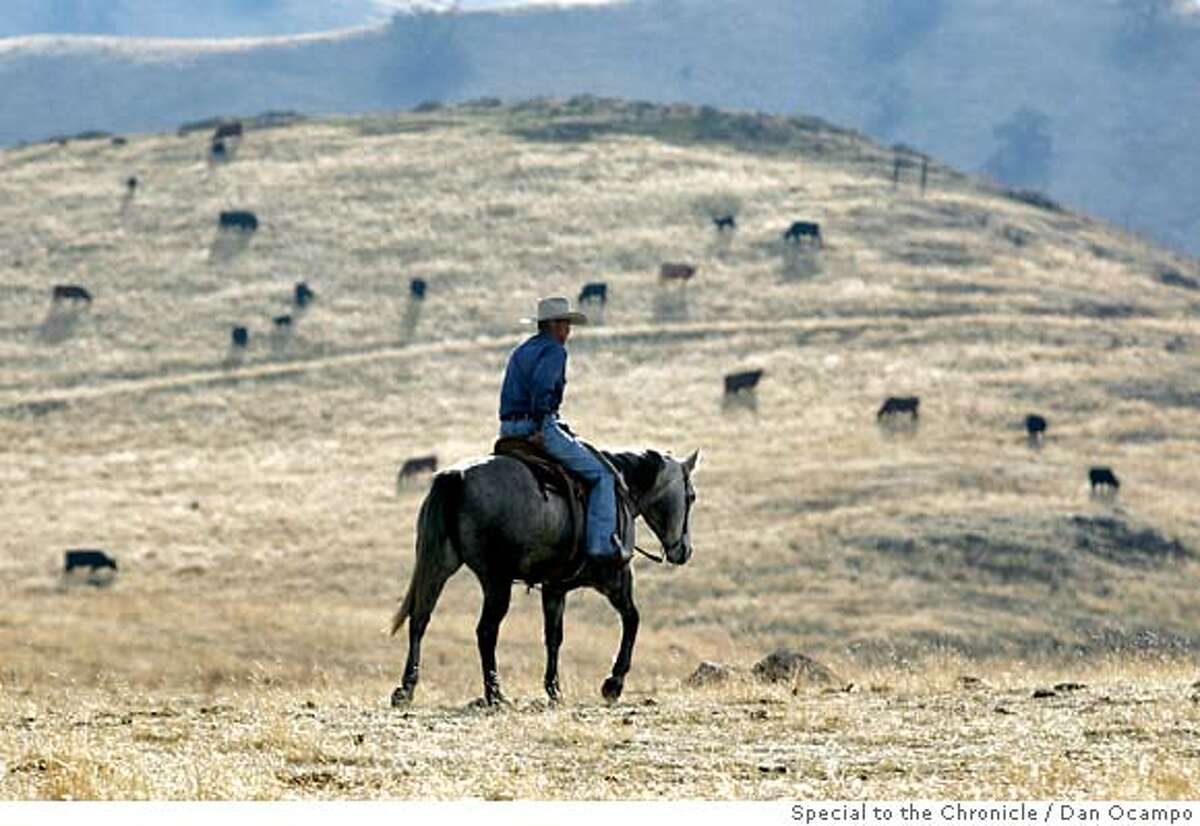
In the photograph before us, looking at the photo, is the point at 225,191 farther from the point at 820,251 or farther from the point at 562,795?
the point at 562,795

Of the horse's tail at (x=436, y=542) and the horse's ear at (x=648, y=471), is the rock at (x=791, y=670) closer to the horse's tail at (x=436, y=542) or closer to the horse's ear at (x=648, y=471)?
the horse's ear at (x=648, y=471)

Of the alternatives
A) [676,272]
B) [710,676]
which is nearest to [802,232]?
[676,272]

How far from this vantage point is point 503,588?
17.3 metres

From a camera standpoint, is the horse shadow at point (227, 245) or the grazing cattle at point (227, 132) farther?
the grazing cattle at point (227, 132)

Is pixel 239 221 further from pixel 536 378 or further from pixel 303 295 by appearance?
pixel 536 378

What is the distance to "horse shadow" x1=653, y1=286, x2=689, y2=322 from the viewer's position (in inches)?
3337

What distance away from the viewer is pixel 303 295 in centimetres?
8825

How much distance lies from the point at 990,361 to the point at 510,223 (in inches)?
1257

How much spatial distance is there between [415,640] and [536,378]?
2.51 metres

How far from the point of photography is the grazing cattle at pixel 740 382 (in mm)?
71562

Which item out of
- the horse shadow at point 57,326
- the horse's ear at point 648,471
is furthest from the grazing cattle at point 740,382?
the horse's ear at point 648,471

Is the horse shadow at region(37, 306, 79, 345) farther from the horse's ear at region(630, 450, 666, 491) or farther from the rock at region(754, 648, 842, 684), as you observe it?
the horse's ear at region(630, 450, 666, 491)

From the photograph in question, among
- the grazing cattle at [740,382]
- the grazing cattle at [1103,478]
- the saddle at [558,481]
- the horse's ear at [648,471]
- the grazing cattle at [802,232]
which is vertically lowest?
the saddle at [558,481]

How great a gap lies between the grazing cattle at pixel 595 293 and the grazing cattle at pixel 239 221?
63.4ft
